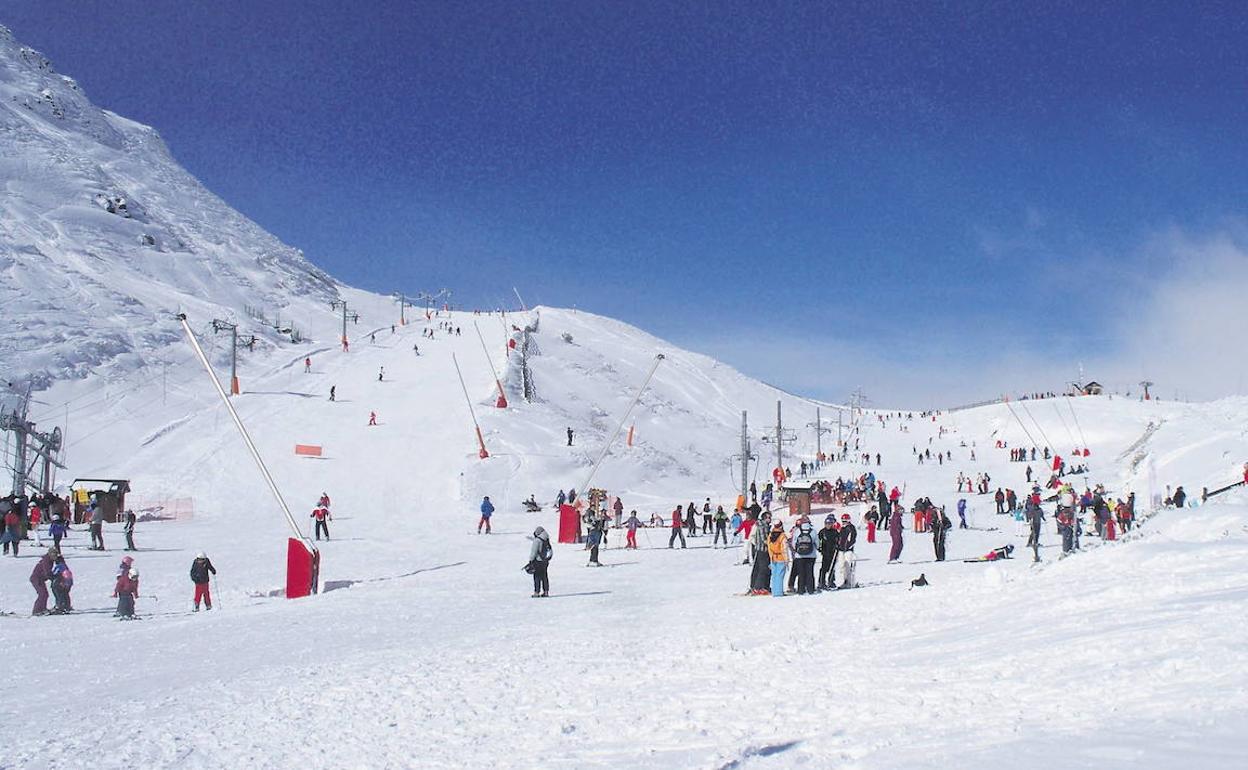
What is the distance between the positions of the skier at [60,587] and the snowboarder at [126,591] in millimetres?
1176

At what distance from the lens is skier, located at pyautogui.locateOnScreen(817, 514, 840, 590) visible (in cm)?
1708

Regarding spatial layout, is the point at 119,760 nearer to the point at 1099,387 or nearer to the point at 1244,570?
the point at 1244,570

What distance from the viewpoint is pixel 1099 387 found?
103 m

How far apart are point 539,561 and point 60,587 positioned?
8060 millimetres

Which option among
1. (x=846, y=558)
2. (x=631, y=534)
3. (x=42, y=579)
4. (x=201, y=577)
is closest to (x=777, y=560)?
(x=846, y=558)

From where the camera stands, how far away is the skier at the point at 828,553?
56.0 feet

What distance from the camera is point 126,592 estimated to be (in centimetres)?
1516

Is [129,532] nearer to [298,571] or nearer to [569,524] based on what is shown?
[298,571]

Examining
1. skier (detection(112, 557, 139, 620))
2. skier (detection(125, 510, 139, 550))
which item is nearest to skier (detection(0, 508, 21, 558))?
skier (detection(125, 510, 139, 550))

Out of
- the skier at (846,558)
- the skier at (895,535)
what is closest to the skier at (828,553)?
the skier at (846,558)

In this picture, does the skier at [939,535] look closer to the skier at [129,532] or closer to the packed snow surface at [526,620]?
the packed snow surface at [526,620]

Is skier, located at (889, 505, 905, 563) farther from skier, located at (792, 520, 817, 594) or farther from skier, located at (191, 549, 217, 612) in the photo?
skier, located at (191, 549, 217, 612)

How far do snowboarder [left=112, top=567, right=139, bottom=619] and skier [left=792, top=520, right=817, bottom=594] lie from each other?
1107 centimetres

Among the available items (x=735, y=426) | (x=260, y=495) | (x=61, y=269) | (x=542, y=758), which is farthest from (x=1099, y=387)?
(x=542, y=758)
